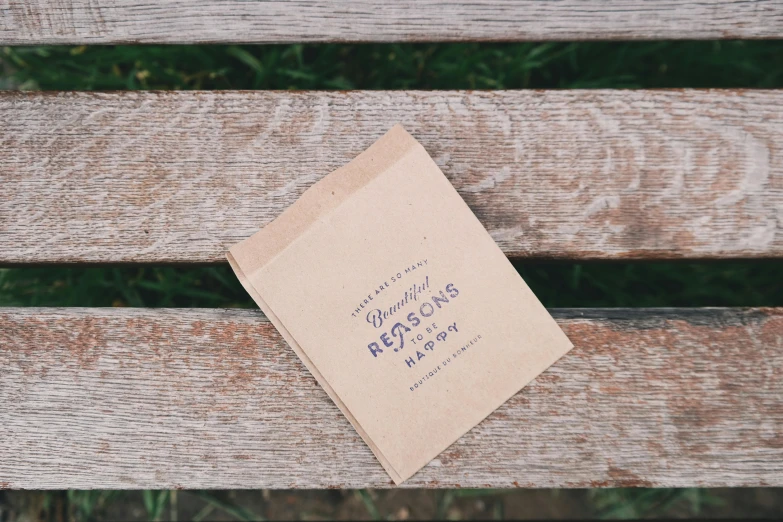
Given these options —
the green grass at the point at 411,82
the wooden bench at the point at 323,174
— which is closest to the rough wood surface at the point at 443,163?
the wooden bench at the point at 323,174

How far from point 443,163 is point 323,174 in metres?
0.15

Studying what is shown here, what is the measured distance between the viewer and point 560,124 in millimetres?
650

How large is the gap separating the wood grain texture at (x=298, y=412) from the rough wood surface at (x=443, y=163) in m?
0.10

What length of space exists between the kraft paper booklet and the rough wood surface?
3 centimetres

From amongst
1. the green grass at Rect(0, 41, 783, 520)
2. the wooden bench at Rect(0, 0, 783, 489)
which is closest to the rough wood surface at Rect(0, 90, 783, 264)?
the wooden bench at Rect(0, 0, 783, 489)

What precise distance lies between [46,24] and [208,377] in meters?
0.47

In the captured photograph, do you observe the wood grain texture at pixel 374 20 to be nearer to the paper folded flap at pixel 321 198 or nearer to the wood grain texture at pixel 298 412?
the paper folded flap at pixel 321 198

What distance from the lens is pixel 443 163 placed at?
0.65m

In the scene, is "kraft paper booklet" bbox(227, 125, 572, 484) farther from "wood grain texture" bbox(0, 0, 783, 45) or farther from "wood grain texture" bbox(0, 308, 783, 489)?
"wood grain texture" bbox(0, 0, 783, 45)

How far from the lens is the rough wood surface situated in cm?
63

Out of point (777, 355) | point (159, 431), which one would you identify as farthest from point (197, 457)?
point (777, 355)

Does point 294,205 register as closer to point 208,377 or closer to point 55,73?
point 208,377

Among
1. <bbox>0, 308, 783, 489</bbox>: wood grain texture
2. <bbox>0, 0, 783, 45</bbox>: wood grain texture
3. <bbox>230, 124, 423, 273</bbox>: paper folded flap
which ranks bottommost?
<bbox>0, 308, 783, 489</bbox>: wood grain texture

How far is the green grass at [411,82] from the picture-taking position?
35.2 inches
